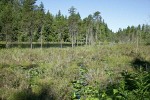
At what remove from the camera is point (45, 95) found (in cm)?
870

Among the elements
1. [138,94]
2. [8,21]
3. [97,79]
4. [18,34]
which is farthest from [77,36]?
[138,94]

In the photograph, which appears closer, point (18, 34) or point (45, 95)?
point (45, 95)

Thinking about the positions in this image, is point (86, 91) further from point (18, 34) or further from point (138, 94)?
point (18, 34)

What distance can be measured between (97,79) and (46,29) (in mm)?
72401

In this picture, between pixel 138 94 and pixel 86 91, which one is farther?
pixel 86 91

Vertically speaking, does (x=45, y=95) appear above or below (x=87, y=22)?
below

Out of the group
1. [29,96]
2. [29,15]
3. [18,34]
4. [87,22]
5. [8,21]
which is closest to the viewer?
[29,96]

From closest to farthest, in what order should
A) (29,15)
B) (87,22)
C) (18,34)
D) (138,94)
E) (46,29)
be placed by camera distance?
(138,94) < (29,15) < (18,34) < (46,29) < (87,22)

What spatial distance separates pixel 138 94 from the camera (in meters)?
4.83

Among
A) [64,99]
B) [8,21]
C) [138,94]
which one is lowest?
[64,99]

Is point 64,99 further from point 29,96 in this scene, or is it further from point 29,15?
point 29,15

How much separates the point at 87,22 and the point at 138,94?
89105 millimetres

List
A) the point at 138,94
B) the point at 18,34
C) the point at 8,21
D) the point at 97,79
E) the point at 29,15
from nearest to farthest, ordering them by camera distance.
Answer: the point at 138,94 < the point at 97,79 < the point at 8,21 < the point at 29,15 < the point at 18,34

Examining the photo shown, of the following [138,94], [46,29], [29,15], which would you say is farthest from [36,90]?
[46,29]
